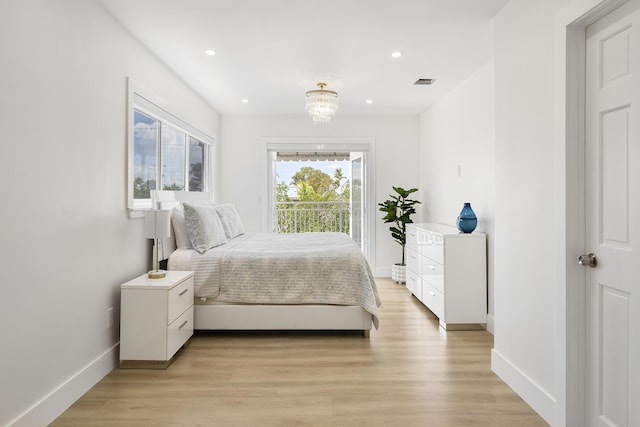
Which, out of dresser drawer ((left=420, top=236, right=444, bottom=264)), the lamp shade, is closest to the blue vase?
dresser drawer ((left=420, top=236, right=444, bottom=264))

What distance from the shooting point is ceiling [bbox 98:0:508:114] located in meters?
2.72

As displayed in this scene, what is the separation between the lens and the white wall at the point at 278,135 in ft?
19.9

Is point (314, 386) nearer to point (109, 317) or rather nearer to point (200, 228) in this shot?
point (109, 317)

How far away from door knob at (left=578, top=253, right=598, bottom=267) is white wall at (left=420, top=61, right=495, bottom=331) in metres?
1.75

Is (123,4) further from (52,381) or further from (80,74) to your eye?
(52,381)

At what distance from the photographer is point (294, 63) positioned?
12.4 ft

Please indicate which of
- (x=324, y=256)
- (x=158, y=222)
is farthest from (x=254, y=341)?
(x=158, y=222)

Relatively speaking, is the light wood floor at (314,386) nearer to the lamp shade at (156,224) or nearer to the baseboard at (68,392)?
the baseboard at (68,392)

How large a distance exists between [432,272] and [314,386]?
2.02m

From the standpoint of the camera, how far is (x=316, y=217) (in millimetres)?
7859

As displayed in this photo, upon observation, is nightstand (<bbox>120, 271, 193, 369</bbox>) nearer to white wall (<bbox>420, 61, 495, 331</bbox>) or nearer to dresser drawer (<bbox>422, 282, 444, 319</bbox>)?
dresser drawer (<bbox>422, 282, 444, 319</bbox>)

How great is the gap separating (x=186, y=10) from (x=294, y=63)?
1.26 m

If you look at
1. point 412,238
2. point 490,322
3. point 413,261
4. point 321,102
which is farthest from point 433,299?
point 321,102

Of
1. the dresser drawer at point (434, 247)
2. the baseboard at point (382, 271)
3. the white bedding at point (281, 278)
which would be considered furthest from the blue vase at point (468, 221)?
the baseboard at point (382, 271)
